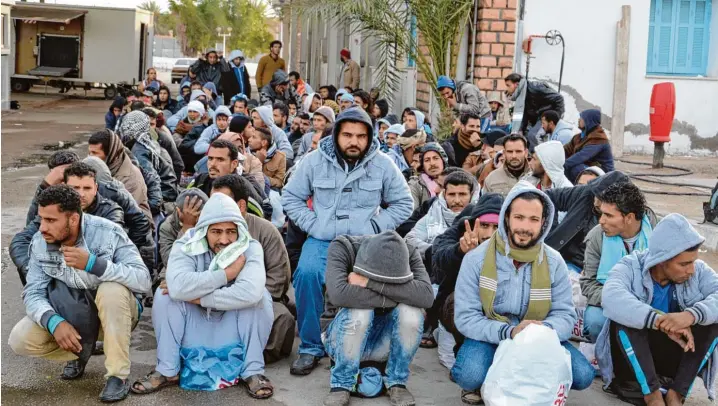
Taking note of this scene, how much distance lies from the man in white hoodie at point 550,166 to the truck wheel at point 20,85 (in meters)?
30.0

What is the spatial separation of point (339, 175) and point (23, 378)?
2187 mm

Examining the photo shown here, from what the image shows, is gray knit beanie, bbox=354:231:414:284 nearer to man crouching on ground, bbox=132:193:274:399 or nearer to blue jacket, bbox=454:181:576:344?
blue jacket, bbox=454:181:576:344

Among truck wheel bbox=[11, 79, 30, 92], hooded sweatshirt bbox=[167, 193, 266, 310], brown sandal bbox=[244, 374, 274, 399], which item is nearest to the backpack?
hooded sweatshirt bbox=[167, 193, 266, 310]

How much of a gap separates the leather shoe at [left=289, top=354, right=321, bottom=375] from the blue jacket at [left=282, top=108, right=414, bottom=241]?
0.73 meters

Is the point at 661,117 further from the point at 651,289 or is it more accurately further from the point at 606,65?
the point at 651,289

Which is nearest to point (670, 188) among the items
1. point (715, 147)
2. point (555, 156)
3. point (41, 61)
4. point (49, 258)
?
point (715, 147)

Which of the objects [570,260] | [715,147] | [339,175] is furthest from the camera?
[715,147]

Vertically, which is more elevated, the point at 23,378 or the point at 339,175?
the point at 339,175

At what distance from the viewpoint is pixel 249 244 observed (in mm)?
5484

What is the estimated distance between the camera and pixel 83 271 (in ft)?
17.1

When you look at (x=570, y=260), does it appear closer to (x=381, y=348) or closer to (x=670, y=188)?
(x=381, y=348)

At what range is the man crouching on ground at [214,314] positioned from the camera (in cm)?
523

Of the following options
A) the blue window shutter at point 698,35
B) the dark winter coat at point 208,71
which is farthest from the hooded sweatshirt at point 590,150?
the dark winter coat at point 208,71

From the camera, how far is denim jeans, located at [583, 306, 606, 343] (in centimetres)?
566
